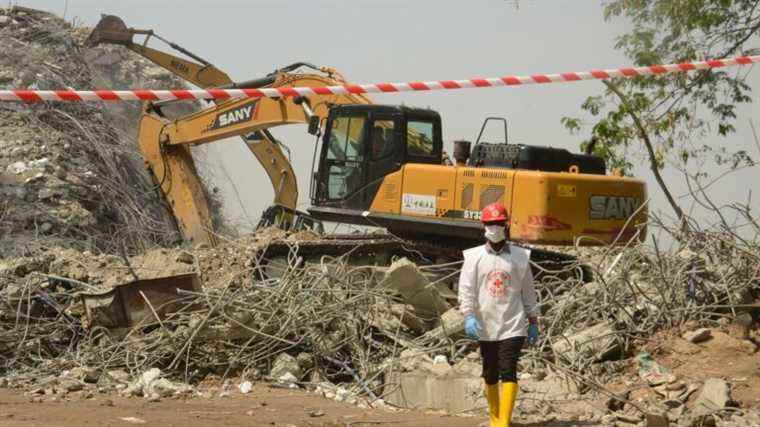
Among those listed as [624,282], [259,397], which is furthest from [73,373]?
[624,282]

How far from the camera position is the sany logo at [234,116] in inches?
607

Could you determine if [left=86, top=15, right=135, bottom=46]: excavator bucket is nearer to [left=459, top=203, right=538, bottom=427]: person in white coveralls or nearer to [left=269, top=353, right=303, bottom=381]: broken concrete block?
[left=269, top=353, right=303, bottom=381]: broken concrete block

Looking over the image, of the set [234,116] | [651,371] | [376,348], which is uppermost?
[234,116]

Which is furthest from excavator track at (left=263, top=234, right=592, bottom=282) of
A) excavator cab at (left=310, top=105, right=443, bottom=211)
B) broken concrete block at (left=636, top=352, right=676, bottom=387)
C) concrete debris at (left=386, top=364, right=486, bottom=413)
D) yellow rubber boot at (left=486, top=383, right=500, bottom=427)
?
yellow rubber boot at (left=486, top=383, right=500, bottom=427)

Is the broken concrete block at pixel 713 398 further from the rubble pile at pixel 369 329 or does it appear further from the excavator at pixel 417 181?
the excavator at pixel 417 181

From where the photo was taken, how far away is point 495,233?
7664 mm

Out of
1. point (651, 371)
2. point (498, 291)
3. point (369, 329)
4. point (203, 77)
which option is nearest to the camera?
point (498, 291)

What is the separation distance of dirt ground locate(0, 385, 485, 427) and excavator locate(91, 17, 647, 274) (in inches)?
139

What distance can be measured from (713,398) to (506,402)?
1.51 metres

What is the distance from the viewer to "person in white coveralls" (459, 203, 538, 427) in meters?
7.67

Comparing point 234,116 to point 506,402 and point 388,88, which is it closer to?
point 388,88

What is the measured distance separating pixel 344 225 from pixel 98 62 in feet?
30.0

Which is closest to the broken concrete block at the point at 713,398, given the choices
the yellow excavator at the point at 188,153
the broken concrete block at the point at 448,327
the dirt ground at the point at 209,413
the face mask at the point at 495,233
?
the dirt ground at the point at 209,413

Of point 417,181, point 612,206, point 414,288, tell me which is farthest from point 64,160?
point 612,206
